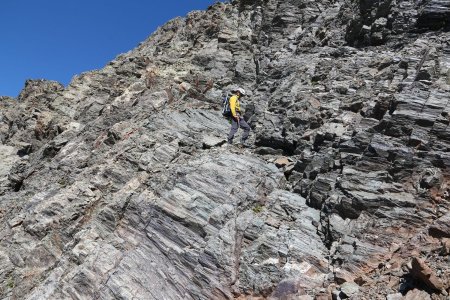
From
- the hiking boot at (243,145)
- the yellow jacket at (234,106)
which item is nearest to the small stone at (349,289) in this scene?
the hiking boot at (243,145)

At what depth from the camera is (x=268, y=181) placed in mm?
18141

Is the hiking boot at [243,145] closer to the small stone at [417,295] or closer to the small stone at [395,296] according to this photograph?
the small stone at [395,296]

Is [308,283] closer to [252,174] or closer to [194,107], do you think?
[252,174]

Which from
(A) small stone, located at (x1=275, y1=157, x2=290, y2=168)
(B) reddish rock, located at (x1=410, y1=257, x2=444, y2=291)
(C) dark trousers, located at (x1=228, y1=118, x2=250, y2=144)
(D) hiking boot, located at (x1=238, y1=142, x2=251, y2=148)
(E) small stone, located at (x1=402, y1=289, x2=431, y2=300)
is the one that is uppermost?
(C) dark trousers, located at (x1=228, y1=118, x2=250, y2=144)

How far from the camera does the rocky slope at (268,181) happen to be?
A: 1327 cm

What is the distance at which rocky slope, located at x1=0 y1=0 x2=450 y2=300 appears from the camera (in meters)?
13.3

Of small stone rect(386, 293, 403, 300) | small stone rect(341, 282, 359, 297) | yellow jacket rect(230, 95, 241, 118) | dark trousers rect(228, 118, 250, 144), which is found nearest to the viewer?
small stone rect(386, 293, 403, 300)

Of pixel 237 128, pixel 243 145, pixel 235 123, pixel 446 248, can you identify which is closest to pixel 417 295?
pixel 446 248

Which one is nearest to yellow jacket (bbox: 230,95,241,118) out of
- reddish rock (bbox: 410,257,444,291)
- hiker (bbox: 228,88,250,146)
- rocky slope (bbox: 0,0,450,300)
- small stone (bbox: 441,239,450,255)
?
hiker (bbox: 228,88,250,146)

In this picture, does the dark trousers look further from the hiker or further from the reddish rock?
the reddish rock

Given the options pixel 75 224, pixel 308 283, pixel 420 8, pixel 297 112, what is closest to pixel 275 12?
pixel 420 8

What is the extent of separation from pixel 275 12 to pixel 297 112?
16.4 m

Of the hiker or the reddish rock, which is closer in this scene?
the reddish rock

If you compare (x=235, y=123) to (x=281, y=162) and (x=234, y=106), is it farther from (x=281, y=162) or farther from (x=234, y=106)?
(x=281, y=162)
